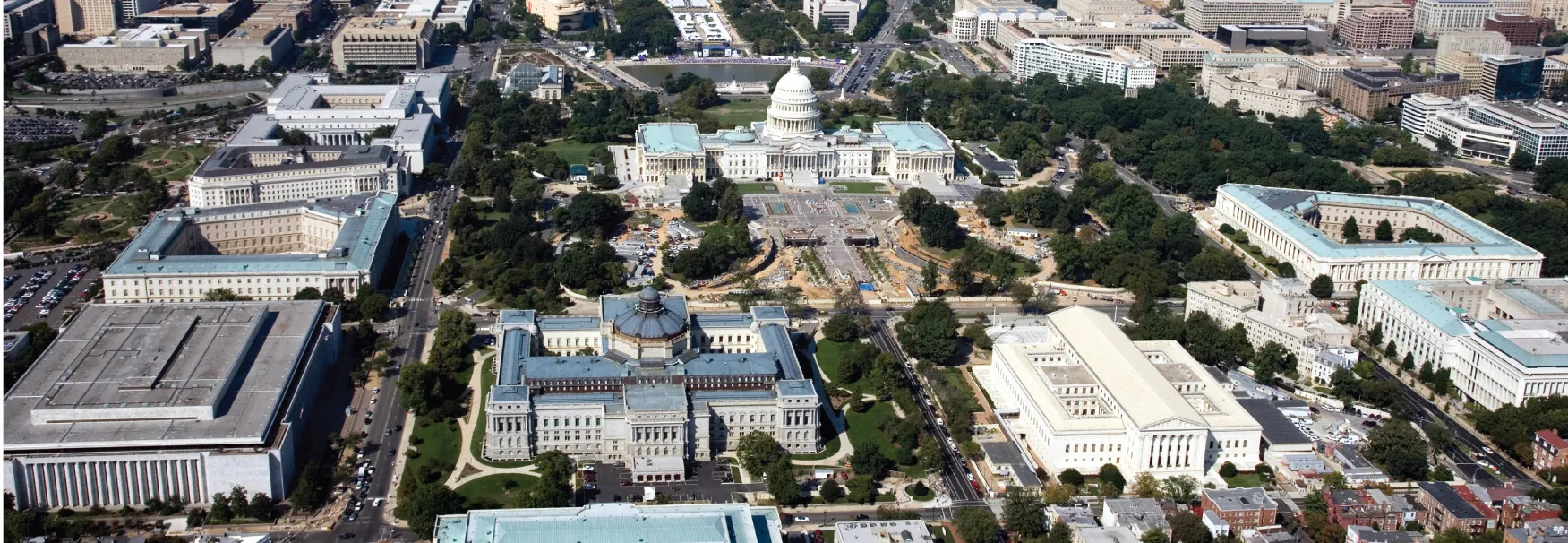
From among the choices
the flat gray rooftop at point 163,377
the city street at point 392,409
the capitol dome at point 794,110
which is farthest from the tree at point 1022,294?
the flat gray rooftop at point 163,377

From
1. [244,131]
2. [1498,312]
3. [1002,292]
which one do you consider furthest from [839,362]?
[244,131]

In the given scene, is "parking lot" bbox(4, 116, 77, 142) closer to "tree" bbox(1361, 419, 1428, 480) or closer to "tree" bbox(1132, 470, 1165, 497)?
"tree" bbox(1132, 470, 1165, 497)

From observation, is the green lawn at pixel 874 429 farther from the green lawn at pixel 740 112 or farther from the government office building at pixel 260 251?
the green lawn at pixel 740 112

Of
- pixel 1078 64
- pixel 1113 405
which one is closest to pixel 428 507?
pixel 1113 405

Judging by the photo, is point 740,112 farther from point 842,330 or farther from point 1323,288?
point 1323,288

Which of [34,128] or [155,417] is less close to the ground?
[155,417]

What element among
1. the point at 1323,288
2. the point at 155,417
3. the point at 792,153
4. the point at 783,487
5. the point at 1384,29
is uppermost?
the point at 1384,29

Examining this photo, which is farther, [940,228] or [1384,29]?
[1384,29]

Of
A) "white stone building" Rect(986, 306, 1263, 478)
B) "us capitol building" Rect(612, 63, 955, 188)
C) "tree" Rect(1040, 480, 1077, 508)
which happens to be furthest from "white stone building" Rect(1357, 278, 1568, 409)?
"us capitol building" Rect(612, 63, 955, 188)
